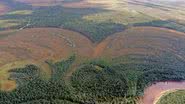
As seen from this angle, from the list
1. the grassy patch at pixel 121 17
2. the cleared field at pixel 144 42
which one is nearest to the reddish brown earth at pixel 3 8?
the grassy patch at pixel 121 17

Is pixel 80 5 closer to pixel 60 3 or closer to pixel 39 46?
pixel 60 3

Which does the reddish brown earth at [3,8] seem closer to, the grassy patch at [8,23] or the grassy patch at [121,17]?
the grassy patch at [8,23]

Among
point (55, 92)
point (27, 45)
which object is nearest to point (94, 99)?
point (55, 92)

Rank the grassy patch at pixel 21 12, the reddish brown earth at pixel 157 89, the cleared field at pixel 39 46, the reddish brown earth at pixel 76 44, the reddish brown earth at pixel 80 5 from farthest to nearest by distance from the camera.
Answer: the reddish brown earth at pixel 80 5 < the grassy patch at pixel 21 12 < the reddish brown earth at pixel 76 44 < the cleared field at pixel 39 46 < the reddish brown earth at pixel 157 89

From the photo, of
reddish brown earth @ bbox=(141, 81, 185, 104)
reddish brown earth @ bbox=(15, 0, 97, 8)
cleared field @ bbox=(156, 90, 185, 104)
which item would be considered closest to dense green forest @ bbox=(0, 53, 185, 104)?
reddish brown earth @ bbox=(141, 81, 185, 104)

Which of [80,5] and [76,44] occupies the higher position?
[80,5]

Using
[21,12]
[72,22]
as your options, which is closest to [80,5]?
[72,22]

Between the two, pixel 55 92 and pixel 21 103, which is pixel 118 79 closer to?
pixel 55 92

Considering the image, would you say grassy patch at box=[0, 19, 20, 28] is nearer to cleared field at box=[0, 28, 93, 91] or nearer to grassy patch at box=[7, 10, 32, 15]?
cleared field at box=[0, 28, 93, 91]
